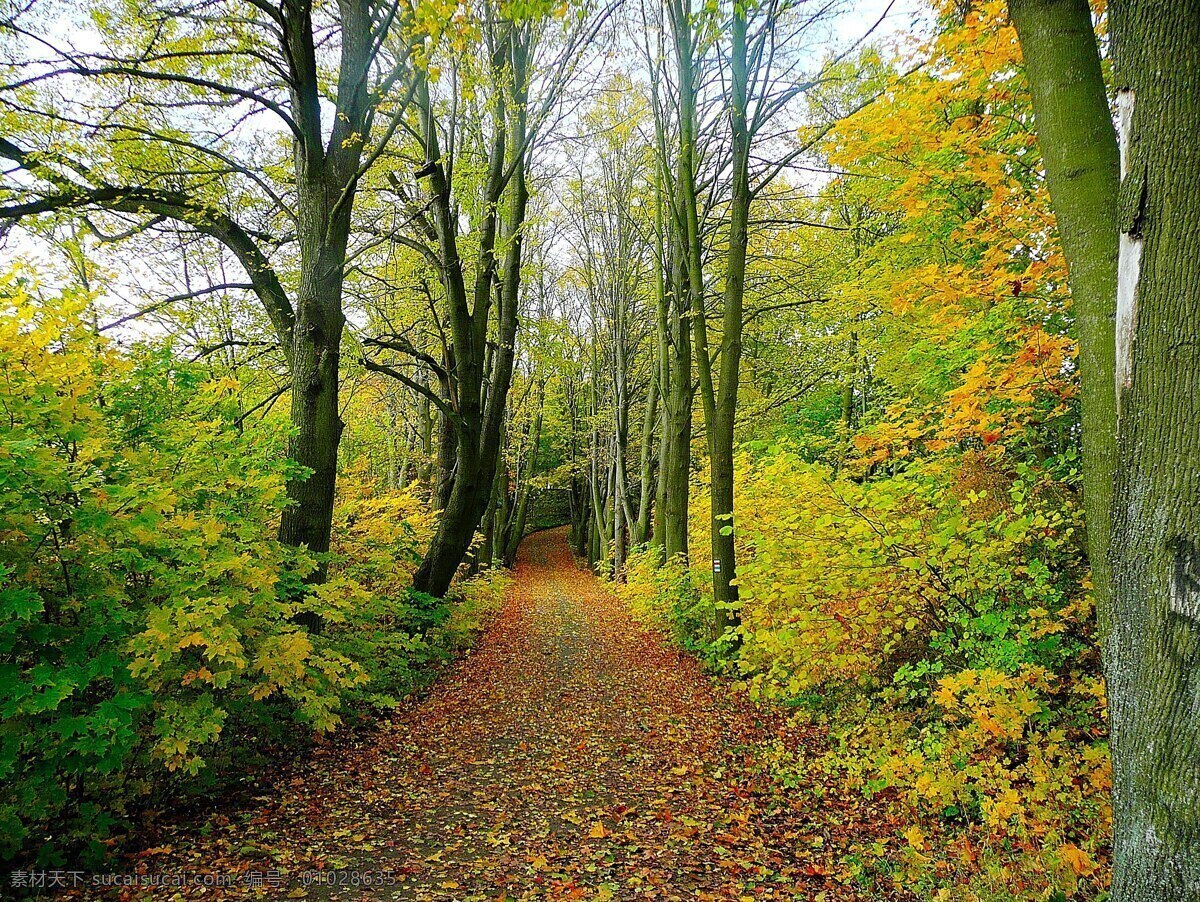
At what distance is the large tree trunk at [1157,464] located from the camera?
2100 millimetres

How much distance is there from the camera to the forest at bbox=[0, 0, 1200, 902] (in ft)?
8.48

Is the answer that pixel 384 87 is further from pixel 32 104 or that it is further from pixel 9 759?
pixel 9 759

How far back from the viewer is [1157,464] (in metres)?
2.22

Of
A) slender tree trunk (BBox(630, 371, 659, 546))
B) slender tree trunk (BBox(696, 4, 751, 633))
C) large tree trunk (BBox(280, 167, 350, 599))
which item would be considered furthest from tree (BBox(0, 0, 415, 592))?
slender tree trunk (BBox(630, 371, 659, 546))

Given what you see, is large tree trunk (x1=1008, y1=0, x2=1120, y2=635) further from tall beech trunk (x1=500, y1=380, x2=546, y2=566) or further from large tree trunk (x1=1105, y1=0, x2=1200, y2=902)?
tall beech trunk (x1=500, y1=380, x2=546, y2=566)

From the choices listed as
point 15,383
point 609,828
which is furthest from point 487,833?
point 15,383

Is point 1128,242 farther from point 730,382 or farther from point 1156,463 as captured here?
point 730,382

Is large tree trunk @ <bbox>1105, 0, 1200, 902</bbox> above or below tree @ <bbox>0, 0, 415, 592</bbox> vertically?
below

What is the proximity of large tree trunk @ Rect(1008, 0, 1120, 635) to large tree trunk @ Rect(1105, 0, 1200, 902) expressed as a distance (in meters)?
0.20

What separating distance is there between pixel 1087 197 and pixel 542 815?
16.5 feet

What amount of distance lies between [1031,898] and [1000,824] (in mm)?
513

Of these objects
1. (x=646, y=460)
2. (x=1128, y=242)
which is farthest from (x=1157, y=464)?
(x=646, y=460)

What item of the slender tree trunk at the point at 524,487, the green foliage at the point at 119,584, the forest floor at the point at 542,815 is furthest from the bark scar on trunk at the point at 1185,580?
the slender tree trunk at the point at 524,487

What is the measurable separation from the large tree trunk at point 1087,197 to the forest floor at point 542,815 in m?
2.61
